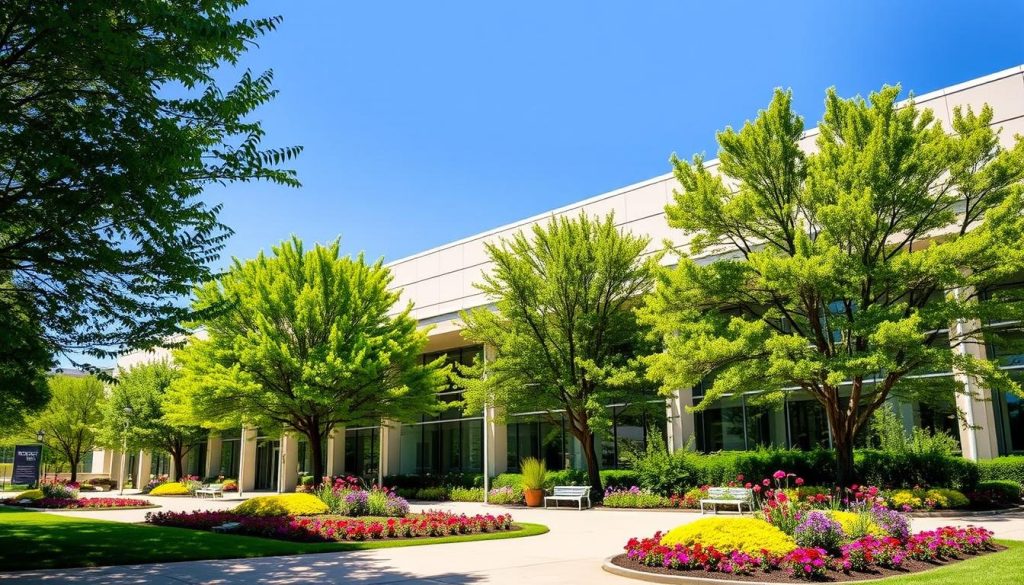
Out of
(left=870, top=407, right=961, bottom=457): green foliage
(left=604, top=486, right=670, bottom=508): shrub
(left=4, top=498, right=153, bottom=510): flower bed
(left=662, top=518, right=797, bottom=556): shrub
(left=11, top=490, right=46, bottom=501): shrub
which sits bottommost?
(left=4, top=498, right=153, bottom=510): flower bed

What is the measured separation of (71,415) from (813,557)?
2255 inches

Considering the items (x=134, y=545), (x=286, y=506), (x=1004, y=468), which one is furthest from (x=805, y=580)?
(x=1004, y=468)

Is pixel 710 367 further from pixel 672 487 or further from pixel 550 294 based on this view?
pixel 550 294

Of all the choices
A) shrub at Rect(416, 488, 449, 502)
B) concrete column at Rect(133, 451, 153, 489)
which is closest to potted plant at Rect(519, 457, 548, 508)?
shrub at Rect(416, 488, 449, 502)

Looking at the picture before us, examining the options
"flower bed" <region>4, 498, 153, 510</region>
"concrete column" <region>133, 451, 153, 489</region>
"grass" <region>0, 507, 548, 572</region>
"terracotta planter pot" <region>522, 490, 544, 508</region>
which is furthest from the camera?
"concrete column" <region>133, 451, 153, 489</region>

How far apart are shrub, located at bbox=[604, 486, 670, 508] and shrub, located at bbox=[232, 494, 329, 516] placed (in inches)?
379

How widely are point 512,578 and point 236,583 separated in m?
3.63

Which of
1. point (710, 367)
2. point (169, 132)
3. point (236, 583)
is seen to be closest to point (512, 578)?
point (236, 583)

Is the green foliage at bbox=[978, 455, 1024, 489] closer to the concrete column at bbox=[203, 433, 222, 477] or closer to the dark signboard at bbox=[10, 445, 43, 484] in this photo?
the dark signboard at bbox=[10, 445, 43, 484]

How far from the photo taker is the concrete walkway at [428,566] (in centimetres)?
1002

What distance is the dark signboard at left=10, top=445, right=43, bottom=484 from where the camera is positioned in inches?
1409

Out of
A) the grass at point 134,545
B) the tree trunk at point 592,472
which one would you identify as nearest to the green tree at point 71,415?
the grass at point 134,545

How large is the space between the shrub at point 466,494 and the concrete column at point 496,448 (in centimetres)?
148

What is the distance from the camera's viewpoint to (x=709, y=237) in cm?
2178
